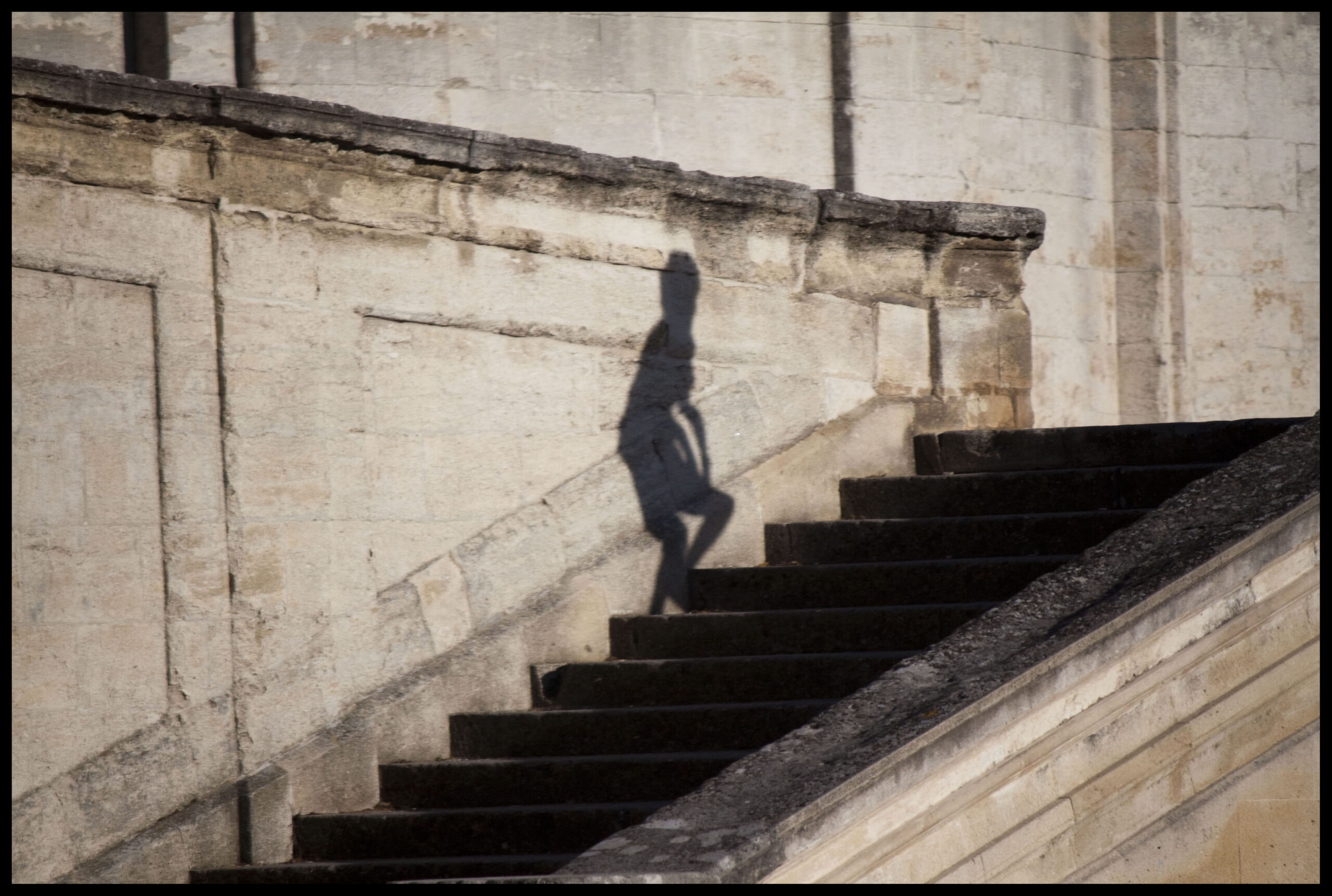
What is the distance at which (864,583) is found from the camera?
16.1ft

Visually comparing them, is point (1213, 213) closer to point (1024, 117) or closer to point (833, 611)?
point (1024, 117)

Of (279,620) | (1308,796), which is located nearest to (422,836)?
(279,620)

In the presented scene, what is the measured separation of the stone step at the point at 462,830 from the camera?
4.16 metres

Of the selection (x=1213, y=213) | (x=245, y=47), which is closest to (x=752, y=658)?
(x=245, y=47)

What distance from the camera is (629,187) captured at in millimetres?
5375

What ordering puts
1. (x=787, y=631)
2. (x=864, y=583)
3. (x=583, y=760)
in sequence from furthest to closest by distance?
(x=864, y=583) < (x=787, y=631) < (x=583, y=760)

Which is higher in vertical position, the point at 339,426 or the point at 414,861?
the point at 339,426

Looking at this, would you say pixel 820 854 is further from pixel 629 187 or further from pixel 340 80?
pixel 340 80

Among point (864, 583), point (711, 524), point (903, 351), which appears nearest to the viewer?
point (864, 583)

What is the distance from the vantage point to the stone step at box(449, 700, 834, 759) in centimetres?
435

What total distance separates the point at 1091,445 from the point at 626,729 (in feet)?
6.82

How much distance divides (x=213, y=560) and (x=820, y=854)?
259cm

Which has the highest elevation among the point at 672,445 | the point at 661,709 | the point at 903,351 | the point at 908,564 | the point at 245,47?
the point at 245,47

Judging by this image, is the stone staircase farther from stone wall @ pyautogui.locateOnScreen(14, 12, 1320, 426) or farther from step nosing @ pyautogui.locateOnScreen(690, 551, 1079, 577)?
stone wall @ pyautogui.locateOnScreen(14, 12, 1320, 426)
